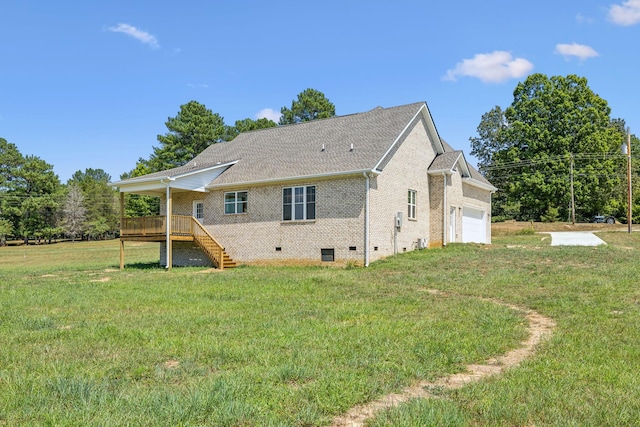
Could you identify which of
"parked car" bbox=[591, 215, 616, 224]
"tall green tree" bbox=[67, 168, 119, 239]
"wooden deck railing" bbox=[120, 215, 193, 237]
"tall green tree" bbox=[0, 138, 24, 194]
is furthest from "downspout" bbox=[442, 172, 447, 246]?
"tall green tree" bbox=[0, 138, 24, 194]

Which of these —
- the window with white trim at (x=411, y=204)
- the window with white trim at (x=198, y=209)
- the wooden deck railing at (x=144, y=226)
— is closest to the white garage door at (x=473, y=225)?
the window with white trim at (x=411, y=204)

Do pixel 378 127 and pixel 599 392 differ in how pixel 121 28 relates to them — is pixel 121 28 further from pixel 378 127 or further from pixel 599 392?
pixel 599 392

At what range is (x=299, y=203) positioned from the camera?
1981 cm

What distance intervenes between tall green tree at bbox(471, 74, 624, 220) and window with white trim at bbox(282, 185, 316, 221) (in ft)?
109

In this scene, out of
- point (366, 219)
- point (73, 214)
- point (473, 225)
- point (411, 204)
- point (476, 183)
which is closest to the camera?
point (366, 219)

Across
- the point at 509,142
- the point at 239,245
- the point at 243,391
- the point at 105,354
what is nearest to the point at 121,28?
the point at 239,245

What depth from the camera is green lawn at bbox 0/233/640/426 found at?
4062mm

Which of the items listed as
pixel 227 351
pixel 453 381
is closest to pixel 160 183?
pixel 227 351

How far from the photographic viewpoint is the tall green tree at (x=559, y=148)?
44906mm

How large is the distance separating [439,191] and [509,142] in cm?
3211

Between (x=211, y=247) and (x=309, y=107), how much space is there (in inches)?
1488

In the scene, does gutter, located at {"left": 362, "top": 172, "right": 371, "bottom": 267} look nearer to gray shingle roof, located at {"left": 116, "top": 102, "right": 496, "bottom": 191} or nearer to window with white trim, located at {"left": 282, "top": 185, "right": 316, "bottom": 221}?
gray shingle roof, located at {"left": 116, "top": 102, "right": 496, "bottom": 191}

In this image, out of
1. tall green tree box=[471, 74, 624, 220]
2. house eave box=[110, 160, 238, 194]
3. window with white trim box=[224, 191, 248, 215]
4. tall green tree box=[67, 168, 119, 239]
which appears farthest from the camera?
tall green tree box=[67, 168, 119, 239]

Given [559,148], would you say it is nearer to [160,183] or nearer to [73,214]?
[160,183]
